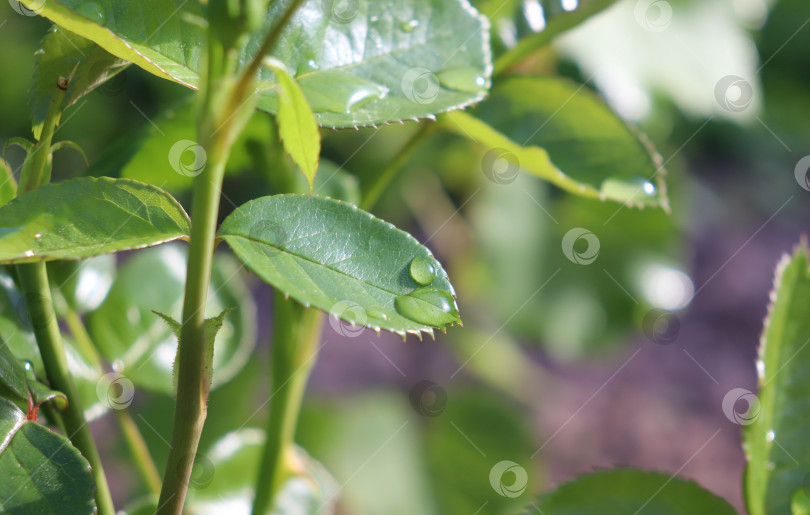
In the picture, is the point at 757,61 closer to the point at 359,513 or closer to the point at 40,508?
the point at 359,513

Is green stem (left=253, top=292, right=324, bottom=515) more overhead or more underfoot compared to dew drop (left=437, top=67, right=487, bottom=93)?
more underfoot

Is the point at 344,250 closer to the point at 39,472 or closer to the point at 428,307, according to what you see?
the point at 428,307

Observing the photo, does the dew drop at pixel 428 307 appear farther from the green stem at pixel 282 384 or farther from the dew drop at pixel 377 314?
the green stem at pixel 282 384

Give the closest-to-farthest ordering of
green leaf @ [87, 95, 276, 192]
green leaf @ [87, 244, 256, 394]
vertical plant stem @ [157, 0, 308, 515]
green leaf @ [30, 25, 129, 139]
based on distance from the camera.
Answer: vertical plant stem @ [157, 0, 308, 515] → green leaf @ [30, 25, 129, 139] → green leaf @ [87, 95, 276, 192] → green leaf @ [87, 244, 256, 394]

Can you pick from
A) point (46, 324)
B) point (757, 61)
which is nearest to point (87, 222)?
point (46, 324)

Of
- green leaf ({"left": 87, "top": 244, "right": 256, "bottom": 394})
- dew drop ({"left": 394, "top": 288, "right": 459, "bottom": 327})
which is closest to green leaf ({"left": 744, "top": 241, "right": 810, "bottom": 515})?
dew drop ({"left": 394, "top": 288, "right": 459, "bottom": 327})

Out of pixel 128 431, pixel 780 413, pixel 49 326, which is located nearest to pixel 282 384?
pixel 128 431

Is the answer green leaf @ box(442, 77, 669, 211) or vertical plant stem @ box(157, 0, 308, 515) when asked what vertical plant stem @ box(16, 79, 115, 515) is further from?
green leaf @ box(442, 77, 669, 211)
